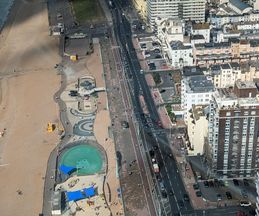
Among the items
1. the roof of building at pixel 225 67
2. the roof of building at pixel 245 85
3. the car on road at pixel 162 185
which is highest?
the roof of building at pixel 245 85

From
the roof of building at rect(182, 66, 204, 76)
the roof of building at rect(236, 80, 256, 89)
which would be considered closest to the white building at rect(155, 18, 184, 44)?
the roof of building at rect(182, 66, 204, 76)

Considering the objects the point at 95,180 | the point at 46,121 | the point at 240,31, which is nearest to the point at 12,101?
the point at 46,121

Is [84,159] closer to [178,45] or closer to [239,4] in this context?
[178,45]

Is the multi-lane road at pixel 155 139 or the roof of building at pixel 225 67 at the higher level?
the roof of building at pixel 225 67

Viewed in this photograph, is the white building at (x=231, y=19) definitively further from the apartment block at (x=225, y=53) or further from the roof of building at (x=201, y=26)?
the apartment block at (x=225, y=53)

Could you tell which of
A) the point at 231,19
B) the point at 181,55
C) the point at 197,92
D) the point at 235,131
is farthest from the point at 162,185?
the point at 231,19

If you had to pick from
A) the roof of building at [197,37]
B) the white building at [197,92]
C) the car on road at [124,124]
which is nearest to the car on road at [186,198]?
the white building at [197,92]
